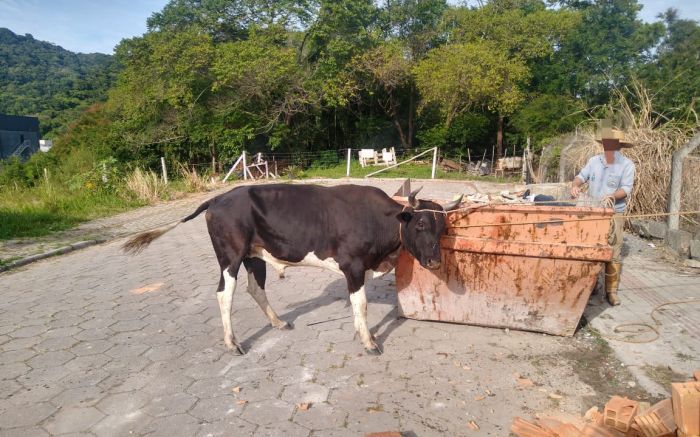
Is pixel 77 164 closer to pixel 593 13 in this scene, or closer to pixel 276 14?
pixel 276 14

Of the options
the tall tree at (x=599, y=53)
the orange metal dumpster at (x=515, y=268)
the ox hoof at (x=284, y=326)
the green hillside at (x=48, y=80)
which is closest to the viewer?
the orange metal dumpster at (x=515, y=268)

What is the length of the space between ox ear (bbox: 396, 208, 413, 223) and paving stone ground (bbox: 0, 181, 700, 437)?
1.17 meters

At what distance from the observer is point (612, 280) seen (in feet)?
17.0

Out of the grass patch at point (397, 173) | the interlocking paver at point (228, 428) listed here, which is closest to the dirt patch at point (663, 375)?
the interlocking paver at point (228, 428)

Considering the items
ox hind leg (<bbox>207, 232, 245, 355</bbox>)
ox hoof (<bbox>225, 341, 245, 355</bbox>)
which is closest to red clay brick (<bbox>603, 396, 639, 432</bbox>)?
ox hoof (<bbox>225, 341, 245, 355</bbox>)

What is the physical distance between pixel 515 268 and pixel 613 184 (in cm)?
191

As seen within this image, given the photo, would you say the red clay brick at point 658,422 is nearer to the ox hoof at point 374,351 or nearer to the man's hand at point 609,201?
the ox hoof at point 374,351

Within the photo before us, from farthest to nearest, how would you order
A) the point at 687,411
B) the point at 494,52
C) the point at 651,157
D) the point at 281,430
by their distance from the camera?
the point at 494,52, the point at 651,157, the point at 281,430, the point at 687,411

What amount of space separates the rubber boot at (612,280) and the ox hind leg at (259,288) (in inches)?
135

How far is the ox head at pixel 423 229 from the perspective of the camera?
4270mm

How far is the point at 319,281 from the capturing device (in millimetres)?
6609

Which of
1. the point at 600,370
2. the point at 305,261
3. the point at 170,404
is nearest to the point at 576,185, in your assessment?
the point at 600,370

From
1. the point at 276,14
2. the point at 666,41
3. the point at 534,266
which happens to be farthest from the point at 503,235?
the point at 666,41

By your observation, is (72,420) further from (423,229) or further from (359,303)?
(423,229)
